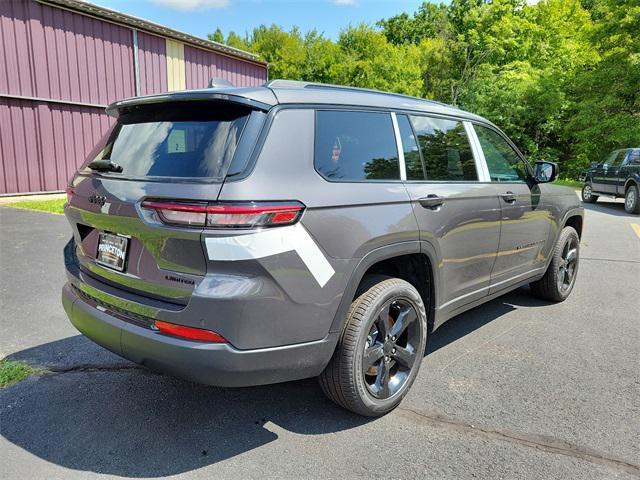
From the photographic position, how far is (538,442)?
2715mm

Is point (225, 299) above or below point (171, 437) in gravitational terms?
above

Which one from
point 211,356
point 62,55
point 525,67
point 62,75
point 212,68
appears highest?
point 525,67

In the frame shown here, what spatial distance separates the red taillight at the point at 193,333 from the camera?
7.47ft

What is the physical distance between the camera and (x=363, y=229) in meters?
2.65

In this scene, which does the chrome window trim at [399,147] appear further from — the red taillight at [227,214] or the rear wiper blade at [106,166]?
the rear wiper blade at [106,166]

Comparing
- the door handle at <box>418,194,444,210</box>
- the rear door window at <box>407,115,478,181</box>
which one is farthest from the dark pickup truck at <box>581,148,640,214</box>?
the door handle at <box>418,194,444,210</box>

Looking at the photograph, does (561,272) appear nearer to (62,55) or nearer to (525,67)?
(62,55)

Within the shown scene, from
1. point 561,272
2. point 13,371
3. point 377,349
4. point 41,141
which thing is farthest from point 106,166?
point 41,141

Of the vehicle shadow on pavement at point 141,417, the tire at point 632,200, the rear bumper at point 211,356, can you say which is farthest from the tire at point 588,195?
the rear bumper at point 211,356

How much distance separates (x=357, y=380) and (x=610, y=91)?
988 inches

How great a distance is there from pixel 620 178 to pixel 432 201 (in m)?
13.3

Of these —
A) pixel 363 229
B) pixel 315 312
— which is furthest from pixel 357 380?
pixel 363 229

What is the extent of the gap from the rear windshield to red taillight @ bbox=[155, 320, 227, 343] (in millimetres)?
715

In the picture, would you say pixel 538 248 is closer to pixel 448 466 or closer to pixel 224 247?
pixel 448 466
